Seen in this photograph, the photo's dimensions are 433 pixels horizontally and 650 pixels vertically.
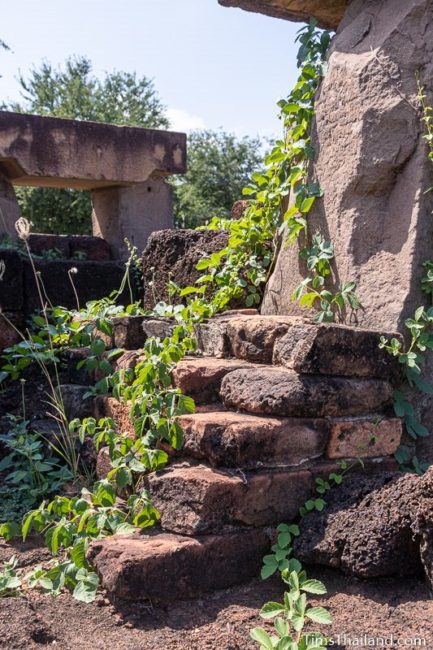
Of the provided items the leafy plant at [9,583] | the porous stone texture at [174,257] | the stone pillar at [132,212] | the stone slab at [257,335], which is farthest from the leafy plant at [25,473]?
the stone pillar at [132,212]

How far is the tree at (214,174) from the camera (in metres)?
18.9

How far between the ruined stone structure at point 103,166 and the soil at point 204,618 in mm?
4556

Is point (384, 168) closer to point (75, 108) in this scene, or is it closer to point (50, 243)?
point (50, 243)

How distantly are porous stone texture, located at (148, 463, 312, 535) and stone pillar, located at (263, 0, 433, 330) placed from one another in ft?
2.77

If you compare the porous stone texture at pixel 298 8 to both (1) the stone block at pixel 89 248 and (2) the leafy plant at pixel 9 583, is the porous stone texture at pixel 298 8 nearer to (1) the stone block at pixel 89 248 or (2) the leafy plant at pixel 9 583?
(2) the leafy plant at pixel 9 583

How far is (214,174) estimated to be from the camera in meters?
19.5

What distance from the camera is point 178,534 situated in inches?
108

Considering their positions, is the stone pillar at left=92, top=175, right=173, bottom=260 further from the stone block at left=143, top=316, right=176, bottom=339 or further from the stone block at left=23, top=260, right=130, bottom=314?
the stone block at left=143, top=316, right=176, bottom=339

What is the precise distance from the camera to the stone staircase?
8.66 feet

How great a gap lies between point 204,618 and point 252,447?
1.89 ft

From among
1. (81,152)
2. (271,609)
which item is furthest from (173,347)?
(81,152)

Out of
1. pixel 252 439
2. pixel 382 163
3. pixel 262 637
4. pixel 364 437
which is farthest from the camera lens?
pixel 382 163

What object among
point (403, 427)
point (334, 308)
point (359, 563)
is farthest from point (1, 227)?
point (359, 563)

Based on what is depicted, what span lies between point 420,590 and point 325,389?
2.45ft
